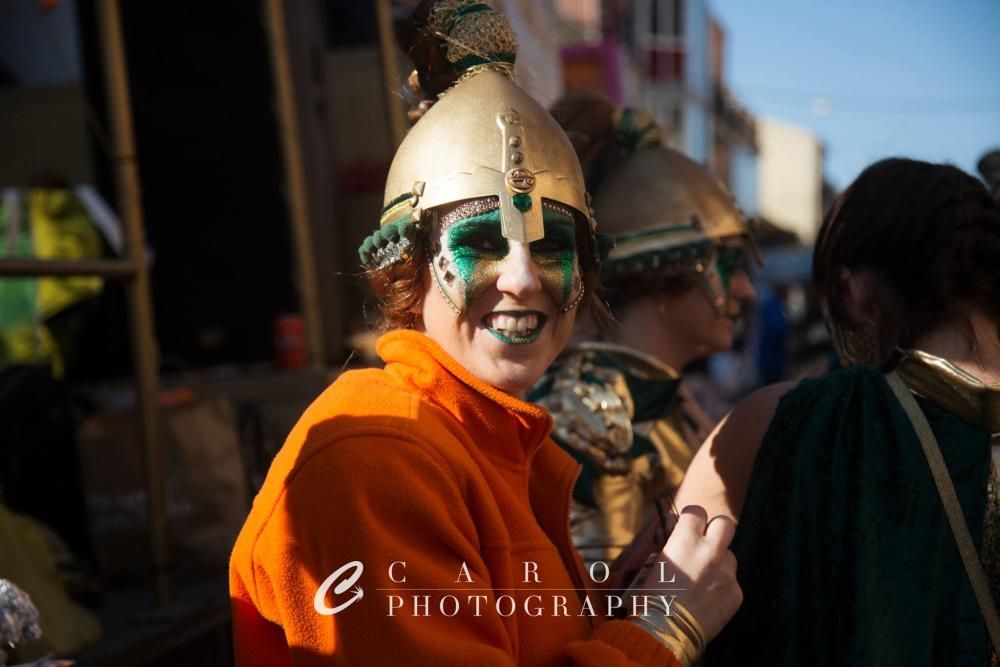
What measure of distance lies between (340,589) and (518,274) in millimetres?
528

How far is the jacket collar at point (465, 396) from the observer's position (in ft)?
5.28

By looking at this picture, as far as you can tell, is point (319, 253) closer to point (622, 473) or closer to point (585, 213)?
point (622, 473)

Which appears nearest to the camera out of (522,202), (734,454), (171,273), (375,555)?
(375,555)

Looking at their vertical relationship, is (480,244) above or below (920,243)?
above

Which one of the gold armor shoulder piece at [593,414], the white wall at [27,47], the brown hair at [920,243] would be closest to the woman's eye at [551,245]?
the brown hair at [920,243]

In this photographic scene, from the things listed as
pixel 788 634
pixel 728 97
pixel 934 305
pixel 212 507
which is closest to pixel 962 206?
pixel 934 305

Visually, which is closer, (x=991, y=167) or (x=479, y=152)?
(x=479, y=152)

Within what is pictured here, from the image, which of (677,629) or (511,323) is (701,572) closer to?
(677,629)

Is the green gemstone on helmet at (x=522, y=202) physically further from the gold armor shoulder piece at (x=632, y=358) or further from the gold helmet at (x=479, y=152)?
the gold armor shoulder piece at (x=632, y=358)

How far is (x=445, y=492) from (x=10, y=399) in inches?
96.6

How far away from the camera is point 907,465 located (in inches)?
69.6

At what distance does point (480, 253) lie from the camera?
1.61 meters

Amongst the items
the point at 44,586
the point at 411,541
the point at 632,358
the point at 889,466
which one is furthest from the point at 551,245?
the point at 44,586

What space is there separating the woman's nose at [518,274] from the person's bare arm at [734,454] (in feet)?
1.79
